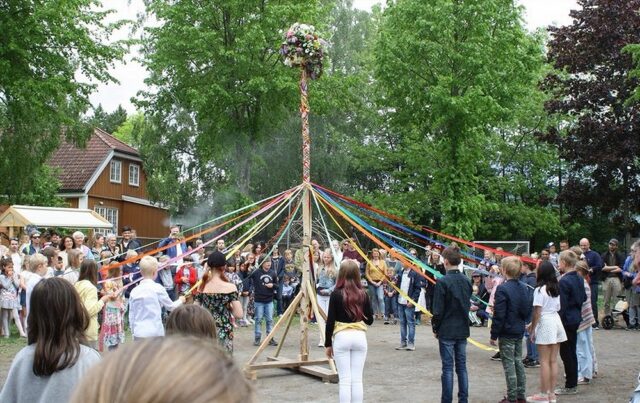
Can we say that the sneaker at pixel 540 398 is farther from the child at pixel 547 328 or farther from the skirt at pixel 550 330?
the skirt at pixel 550 330

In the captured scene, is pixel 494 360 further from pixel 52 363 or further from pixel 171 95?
pixel 171 95

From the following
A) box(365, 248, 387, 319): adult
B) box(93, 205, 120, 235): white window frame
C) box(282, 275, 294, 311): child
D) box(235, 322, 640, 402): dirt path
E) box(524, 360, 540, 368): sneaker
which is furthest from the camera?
box(93, 205, 120, 235): white window frame

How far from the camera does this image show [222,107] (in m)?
28.9

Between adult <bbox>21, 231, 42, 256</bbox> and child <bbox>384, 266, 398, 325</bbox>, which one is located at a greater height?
adult <bbox>21, 231, 42, 256</bbox>

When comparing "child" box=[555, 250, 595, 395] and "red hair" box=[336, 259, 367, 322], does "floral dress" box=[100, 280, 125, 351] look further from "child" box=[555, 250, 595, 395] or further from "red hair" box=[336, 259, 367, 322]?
"child" box=[555, 250, 595, 395]

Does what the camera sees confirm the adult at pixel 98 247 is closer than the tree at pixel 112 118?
Yes

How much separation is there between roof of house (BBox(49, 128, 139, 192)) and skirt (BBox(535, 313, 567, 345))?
99.7 feet

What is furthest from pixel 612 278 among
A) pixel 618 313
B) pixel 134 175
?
pixel 134 175

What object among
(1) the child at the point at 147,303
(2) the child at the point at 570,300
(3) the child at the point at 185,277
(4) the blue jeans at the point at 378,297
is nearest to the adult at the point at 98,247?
(3) the child at the point at 185,277

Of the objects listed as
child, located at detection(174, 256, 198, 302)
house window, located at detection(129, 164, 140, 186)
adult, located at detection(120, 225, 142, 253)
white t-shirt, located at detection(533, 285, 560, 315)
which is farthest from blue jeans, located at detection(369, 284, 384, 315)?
house window, located at detection(129, 164, 140, 186)

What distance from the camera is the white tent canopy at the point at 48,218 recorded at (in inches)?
842

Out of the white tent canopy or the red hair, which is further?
the white tent canopy

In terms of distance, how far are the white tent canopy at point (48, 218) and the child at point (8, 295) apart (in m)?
7.98

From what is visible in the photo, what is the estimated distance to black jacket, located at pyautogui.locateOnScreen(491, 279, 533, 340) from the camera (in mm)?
8297
